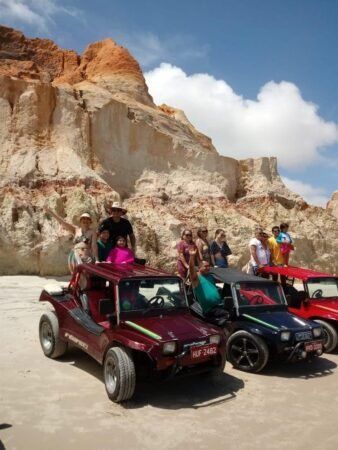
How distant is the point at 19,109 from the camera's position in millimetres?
18141

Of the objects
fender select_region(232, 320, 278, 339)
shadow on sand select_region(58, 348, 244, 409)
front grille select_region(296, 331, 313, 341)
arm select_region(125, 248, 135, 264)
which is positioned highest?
arm select_region(125, 248, 135, 264)

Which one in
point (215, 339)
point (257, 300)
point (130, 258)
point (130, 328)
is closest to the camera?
point (130, 328)

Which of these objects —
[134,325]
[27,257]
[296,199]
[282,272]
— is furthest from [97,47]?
[134,325]

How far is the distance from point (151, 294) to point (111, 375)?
114cm

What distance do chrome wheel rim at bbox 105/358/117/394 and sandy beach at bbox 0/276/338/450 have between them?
0.50 ft

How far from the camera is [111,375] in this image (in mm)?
4664

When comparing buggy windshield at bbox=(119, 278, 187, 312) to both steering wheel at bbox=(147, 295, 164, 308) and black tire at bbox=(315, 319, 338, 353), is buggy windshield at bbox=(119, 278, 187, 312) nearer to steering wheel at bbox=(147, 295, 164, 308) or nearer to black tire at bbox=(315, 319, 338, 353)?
steering wheel at bbox=(147, 295, 164, 308)

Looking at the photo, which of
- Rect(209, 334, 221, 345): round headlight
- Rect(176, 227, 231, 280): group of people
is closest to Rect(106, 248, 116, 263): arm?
Rect(176, 227, 231, 280): group of people

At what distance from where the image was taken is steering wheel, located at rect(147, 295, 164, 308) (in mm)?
5318

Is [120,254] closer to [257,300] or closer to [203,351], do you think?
[257,300]

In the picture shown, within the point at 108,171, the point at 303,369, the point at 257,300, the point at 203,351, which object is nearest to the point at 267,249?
the point at 257,300

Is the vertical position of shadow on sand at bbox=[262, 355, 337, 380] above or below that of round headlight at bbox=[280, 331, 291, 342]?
below

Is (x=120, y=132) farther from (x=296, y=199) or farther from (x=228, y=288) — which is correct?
(x=228, y=288)

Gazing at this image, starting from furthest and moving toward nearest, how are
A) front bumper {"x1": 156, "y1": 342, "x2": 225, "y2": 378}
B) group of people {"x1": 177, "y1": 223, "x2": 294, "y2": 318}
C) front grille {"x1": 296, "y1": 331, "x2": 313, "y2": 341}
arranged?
group of people {"x1": 177, "y1": 223, "x2": 294, "y2": 318} → front grille {"x1": 296, "y1": 331, "x2": 313, "y2": 341} → front bumper {"x1": 156, "y1": 342, "x2": 225, "y2": 378}
